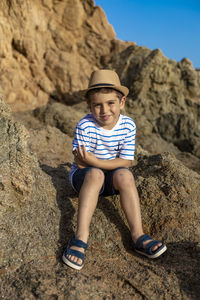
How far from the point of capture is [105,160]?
93.0 inches

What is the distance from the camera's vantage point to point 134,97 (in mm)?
7348

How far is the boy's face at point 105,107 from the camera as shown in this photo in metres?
2.35

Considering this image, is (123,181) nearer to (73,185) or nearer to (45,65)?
(73,185)

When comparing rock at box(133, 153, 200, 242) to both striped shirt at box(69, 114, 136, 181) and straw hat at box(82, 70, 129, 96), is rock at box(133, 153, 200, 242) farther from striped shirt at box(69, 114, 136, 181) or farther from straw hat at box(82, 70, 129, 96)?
straw hat at box(82, 70, 129, 96)

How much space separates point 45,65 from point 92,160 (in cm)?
620

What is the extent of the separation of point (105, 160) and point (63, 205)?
1.68 ft

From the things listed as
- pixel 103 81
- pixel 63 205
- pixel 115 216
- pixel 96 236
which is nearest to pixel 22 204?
pixel 63 205

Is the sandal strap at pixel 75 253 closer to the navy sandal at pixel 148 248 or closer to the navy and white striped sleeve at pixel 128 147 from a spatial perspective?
the navy sandal at pixel 148 248

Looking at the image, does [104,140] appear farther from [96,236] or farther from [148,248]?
[148,248]

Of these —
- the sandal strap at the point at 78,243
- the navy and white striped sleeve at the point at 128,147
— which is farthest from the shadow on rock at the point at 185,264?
the navy and white striped sleeve at the point at 128,147

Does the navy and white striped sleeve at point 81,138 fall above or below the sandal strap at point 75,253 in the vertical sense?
above

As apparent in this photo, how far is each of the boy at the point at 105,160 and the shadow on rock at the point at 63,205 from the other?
113 millimetres

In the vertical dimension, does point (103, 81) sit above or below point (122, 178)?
above

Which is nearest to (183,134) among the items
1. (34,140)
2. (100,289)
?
(34,140)
